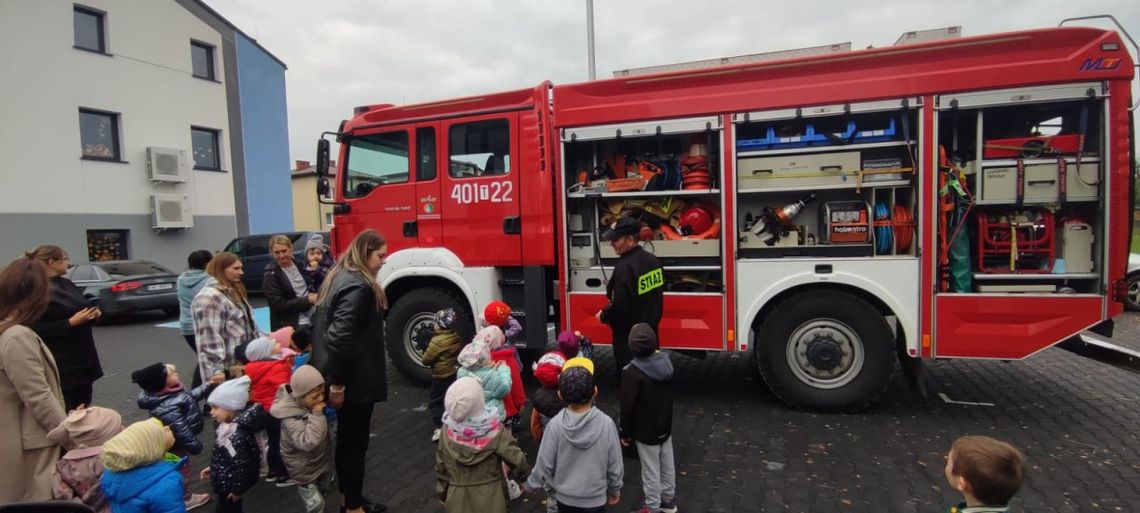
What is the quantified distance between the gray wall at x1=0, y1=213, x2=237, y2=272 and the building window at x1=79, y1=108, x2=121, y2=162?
175 cm

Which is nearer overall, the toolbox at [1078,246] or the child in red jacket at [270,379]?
the child in red jacket at [270,379]

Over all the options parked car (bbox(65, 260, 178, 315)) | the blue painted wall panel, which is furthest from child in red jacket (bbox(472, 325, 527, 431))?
the blue painted wall panel

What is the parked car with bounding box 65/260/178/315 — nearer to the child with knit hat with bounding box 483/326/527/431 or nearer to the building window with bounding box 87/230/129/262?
the building window with bounding box 87/230/129/262

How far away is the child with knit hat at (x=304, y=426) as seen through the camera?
3.16 meters

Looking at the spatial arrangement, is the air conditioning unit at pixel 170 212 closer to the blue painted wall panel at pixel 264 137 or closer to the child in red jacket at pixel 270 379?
the blue painted wall panel at pixel 264 137

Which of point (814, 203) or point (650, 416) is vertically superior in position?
point (814, 203)

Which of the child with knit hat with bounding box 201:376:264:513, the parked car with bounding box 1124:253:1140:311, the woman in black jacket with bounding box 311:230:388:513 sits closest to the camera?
the woman in black jacket with bounding box 311:230:388:513

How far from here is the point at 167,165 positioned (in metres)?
17.0

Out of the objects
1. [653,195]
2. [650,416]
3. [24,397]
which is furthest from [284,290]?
[650,416]

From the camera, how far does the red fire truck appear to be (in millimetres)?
4215

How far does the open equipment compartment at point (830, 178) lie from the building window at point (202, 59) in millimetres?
19982

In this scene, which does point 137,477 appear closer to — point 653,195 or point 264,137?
point 653,195

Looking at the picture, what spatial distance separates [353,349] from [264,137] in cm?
2069

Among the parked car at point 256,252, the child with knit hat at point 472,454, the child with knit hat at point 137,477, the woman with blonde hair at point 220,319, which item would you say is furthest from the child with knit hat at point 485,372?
the parked car at point 256,252
